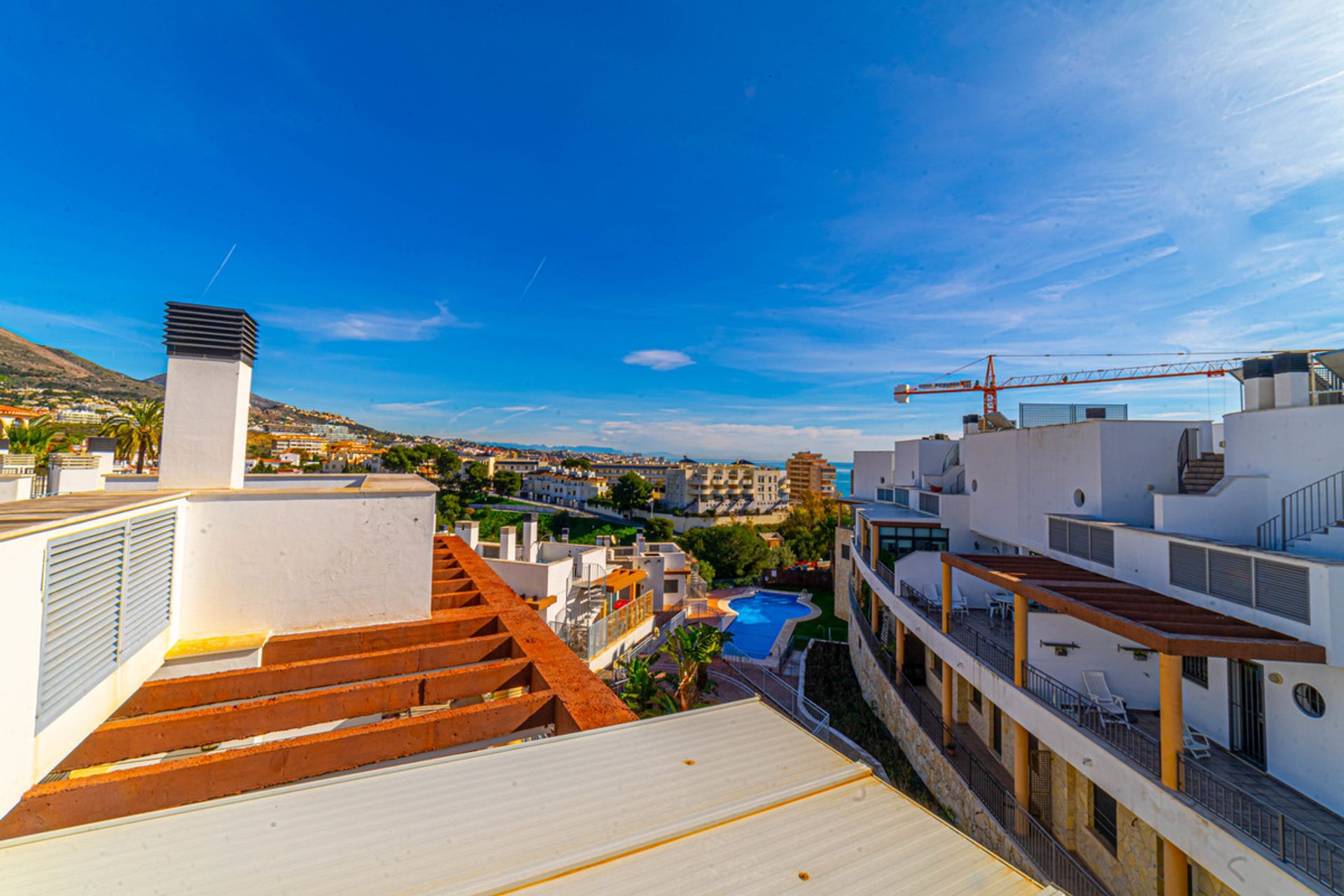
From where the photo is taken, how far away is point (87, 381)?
318 feet

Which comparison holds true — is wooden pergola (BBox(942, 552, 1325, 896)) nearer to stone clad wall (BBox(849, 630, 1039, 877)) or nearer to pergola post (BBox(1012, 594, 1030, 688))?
pergola post (BBox(1012, 594, 1030, 688))

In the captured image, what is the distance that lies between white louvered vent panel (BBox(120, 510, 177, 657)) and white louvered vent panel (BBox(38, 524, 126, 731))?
0.57 ft

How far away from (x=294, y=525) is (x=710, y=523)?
61.5 metres

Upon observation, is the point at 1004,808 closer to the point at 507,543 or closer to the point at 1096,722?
the point at 1096,722

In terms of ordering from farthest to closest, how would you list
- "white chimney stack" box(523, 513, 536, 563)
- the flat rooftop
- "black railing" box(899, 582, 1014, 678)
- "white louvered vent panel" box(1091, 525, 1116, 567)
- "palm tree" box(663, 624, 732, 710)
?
"white chimney stack" box(523, 513, 536, 563)
"palm tree" box(663, 624, 732, 710)
"black railing" box(899, 582, 1014, 678)
"white louvered vent panel" box(1091, 525, 1116, 567)
the flat rooftop

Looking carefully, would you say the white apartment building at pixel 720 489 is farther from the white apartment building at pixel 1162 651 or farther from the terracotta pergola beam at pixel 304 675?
the terracotta pergola beam at pixel 304 675

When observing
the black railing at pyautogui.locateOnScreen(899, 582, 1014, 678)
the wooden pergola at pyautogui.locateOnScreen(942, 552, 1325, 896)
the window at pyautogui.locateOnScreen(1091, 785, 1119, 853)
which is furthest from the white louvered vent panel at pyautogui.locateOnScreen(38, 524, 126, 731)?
the window at pyautogui.locateOnScreen(1091, 785, 1119, 853)

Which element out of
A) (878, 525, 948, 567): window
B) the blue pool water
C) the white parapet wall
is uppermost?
the white parapet wall

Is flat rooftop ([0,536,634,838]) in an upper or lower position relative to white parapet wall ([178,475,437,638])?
lower

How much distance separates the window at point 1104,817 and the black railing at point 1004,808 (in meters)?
0.70

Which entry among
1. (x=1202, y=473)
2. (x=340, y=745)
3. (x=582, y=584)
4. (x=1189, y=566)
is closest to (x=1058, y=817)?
(x=1189, y=566)

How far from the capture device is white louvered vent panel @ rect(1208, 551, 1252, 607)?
26.0ft

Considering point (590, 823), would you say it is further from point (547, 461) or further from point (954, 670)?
point (547, 461)

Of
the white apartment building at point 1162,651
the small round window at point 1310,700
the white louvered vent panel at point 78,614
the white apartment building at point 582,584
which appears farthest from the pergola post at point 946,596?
the white louvered vent panel at point 78,614
